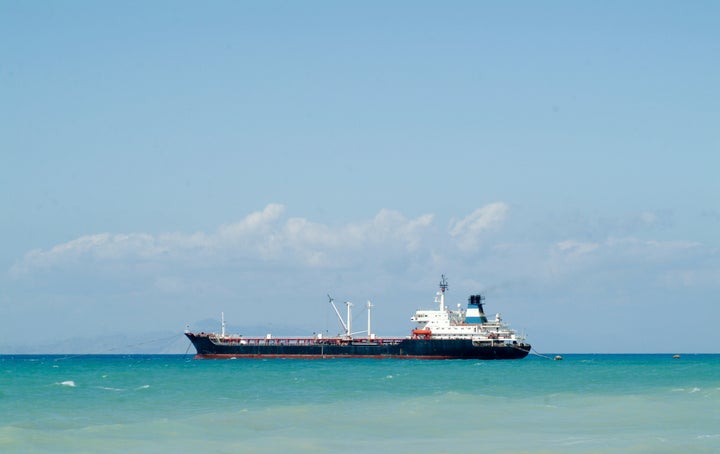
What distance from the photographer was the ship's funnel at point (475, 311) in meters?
134

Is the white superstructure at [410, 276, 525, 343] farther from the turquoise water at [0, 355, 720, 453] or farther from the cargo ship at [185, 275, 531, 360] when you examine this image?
the turquoise water at [0, 355, 720, 453]

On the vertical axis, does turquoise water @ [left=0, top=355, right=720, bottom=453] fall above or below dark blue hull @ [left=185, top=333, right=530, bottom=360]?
below

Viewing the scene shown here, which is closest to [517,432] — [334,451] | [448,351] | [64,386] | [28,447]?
[334,451]

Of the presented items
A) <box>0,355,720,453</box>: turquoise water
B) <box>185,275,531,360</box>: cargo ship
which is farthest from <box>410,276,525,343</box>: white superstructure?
<box>0,355,720,453</box>: turquoise water

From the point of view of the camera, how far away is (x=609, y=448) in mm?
33938

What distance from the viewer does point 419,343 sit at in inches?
5148

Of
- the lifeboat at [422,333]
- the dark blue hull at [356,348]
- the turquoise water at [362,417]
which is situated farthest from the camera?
the lifeboat at [422,333]

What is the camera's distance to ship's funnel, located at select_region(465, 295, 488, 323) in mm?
134250

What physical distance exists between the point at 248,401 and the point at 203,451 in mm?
→ 21230

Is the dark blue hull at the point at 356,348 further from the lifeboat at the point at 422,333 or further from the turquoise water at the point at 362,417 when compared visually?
the turquoise water at the point at 362,417

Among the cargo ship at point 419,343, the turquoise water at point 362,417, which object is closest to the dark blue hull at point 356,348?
the cargo ship at point 419,343

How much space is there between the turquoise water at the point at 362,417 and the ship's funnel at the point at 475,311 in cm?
6064

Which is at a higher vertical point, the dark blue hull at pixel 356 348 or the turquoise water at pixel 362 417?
the dark blue hull at pixel 356 348

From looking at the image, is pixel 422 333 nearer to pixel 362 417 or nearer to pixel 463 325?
pixel 463 325
